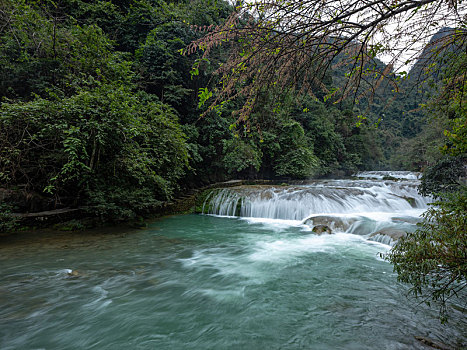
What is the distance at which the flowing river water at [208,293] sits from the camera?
281 cm

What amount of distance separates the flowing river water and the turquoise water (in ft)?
0.06

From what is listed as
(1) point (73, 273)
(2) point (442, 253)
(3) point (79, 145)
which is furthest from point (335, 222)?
(3) point (79, 145)

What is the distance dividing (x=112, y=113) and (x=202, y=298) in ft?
19.3

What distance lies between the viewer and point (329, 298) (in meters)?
3.70

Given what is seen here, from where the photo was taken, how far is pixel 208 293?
408 centimetres

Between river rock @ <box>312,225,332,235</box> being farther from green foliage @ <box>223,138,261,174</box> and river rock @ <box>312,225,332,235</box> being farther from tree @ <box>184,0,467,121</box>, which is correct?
green foliage @ <box>223,138,261,174</box>

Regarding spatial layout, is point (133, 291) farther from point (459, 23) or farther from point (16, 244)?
point (459, 23)

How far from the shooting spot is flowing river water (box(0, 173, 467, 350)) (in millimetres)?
2807

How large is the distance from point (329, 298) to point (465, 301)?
196 cm

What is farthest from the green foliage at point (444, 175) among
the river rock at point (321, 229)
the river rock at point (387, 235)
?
the river rock at point (321, 229)

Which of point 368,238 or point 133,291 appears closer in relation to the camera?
point 133,291

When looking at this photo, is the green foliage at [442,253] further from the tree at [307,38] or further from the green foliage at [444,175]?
the green foliage at [444,175]

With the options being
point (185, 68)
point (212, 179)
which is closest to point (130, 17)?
point (185, 68)

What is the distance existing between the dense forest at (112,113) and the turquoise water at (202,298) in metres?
2.03
